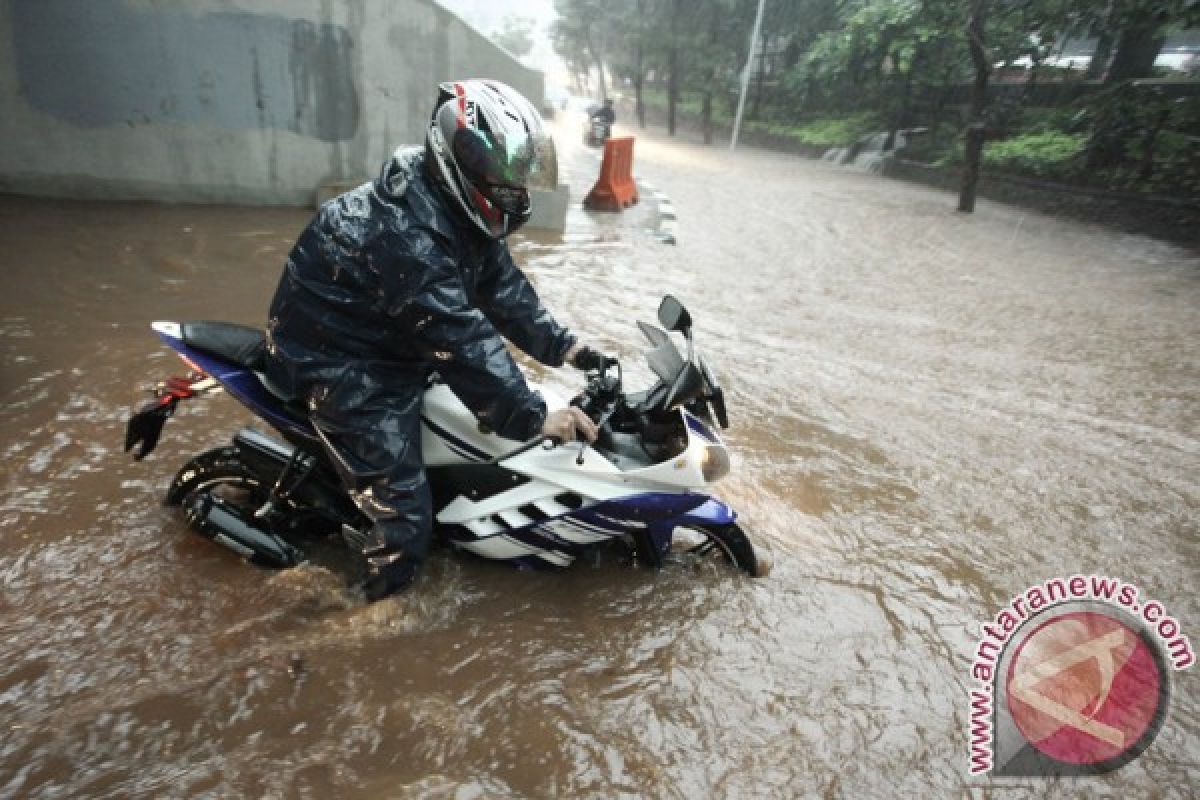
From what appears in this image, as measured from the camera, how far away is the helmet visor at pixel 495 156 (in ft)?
7.30

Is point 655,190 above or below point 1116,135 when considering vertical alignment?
below

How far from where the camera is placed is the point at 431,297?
223 cm

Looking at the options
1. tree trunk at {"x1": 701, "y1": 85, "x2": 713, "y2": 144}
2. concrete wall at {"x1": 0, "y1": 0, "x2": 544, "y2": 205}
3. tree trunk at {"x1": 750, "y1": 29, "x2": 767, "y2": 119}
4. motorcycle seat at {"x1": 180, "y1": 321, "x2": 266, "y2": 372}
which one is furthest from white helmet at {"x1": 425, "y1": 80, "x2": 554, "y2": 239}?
tree trunk at {"x1": 750, "y1": 29, "x2": 767, "y2": 119}

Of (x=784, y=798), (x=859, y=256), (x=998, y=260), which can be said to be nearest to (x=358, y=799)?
(x=784, y=798)

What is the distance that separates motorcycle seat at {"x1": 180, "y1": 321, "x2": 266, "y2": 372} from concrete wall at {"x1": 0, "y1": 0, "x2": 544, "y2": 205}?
6.77m

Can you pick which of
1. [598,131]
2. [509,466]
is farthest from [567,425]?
[598,131]

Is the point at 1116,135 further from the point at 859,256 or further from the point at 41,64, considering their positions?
the point at 41,64

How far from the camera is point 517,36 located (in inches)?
3091

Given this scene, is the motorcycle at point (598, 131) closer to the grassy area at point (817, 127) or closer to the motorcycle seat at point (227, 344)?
the grassy area at point (817, 127)

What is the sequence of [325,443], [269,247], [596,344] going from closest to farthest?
[325,443]
[596,344]
[269,247]

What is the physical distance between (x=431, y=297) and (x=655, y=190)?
13.4m

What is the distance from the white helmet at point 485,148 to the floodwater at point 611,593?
5.49ft

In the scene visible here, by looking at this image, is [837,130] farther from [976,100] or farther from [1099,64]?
[976,100]

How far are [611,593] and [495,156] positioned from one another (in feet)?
6.28
